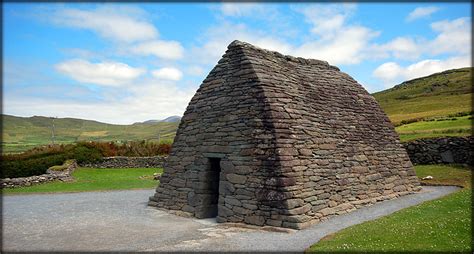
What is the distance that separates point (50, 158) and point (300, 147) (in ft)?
79.6

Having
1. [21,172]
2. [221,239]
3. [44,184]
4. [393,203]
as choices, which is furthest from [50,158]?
[393,203]

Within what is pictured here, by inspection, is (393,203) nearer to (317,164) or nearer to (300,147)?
(317,164)

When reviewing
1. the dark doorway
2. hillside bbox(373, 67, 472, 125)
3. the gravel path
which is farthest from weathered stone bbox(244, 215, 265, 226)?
hillside bbox(373, 67, 472, 125)

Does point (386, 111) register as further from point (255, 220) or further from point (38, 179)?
point (255, 220)

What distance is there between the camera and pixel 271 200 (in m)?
11.8

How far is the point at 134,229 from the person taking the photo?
479 inches

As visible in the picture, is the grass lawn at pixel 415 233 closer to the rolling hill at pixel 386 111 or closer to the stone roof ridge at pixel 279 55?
the stone roof ridge at pixel 279 55

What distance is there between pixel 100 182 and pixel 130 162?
27.5 ft

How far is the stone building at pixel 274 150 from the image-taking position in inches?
477

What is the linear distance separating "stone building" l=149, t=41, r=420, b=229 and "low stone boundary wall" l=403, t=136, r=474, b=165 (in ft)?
31.7

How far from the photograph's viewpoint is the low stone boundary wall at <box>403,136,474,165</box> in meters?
24.4

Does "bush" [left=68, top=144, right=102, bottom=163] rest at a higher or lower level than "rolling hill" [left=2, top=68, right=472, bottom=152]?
lower

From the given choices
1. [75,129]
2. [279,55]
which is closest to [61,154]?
[279,55]

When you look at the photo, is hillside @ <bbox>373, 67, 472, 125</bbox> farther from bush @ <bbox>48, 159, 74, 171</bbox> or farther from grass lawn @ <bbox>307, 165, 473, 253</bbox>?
grass lawn @ <bbox>307, 165, 473, 253</bbox>
